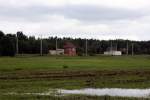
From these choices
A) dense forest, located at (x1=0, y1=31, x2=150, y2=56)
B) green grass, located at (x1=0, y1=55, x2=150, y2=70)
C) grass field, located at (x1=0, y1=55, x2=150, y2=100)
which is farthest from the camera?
dense forest, located at (x1=0, y1=31, x2=150, y2=56)

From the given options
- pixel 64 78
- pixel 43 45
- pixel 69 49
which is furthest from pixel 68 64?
pixel 69 49

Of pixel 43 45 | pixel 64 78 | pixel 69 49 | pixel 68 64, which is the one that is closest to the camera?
pixel 64 78

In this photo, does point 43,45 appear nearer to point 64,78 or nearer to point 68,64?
point 68,64

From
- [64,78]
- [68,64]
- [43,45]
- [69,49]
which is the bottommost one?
[69,49]

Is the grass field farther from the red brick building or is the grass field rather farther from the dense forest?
the red brick building

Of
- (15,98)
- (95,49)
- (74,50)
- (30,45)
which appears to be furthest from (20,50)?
(15,98)

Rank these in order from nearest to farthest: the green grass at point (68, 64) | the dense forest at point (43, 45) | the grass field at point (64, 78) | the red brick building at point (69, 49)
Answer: the grass field at point (64, 78)
the green grass at point (68, 64)
the dense forest at point (43, 45)
the red brick building at point (69, 49)

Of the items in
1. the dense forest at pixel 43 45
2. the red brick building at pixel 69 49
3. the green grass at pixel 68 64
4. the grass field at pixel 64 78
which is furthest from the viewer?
the red brick building at pixel 69 49

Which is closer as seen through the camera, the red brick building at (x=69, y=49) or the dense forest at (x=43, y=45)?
the dense forest at (x=43, y=45)

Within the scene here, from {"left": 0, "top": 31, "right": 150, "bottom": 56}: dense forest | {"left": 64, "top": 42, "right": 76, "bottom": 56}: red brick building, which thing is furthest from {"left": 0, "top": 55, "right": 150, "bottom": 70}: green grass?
{"left": 64, "top": 42, "right": 76, "bottom": 56}: red brick building

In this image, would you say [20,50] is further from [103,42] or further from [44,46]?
[103,42]

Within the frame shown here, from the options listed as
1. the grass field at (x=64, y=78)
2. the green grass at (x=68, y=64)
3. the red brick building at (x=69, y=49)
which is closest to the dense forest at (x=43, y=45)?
the red brick building at (x=69, y=49)

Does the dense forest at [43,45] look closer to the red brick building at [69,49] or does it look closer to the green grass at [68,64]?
the red brick building at [69,49]

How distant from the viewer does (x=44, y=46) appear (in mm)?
150250
